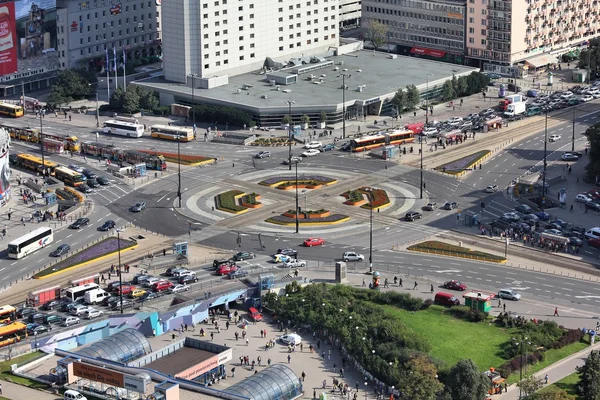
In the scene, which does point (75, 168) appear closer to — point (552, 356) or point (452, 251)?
point (452, 251)

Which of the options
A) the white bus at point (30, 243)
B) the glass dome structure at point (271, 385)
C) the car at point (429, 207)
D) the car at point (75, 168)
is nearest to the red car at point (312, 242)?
the car at point (429, 207)

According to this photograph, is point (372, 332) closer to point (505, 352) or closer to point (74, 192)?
point (505, 352)

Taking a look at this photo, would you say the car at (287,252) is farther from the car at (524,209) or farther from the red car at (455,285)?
the car at (524,209)

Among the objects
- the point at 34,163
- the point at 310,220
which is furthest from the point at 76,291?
the point at 34,163

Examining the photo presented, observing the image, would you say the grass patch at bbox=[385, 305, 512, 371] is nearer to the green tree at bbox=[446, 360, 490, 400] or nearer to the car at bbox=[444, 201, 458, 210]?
the green tree at bbox=[446, 360, 490, 400]

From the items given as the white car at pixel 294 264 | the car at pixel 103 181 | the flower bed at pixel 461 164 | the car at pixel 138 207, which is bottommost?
the white car at pixel 294 264

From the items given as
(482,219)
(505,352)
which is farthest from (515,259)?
(505,352)
